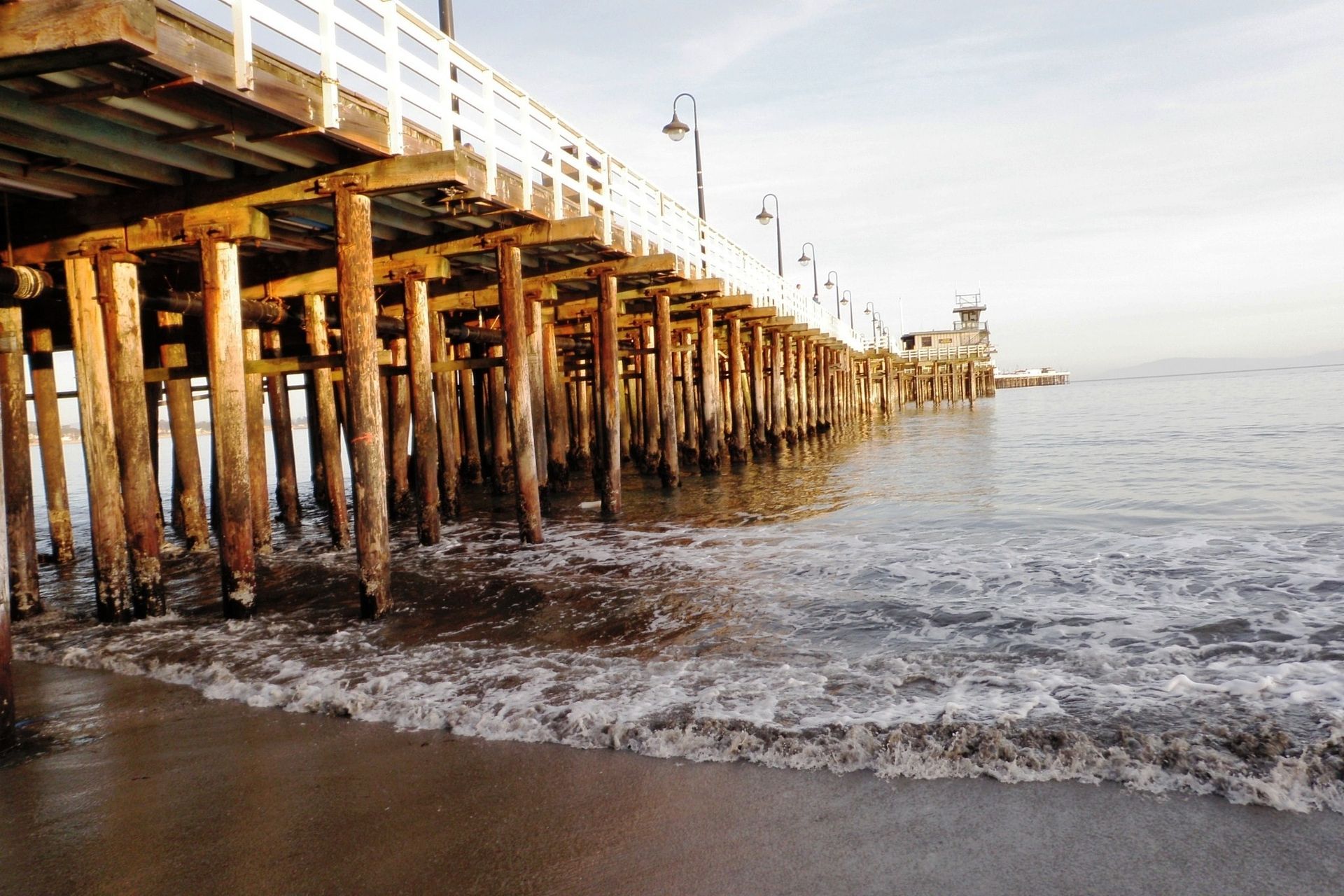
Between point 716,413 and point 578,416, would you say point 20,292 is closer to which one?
point 716,413

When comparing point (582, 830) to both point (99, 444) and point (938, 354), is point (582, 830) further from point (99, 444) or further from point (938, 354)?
point (938, 354)

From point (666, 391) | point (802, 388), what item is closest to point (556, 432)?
point (666, 391)

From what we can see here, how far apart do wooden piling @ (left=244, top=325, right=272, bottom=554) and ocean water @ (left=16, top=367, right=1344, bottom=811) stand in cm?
47

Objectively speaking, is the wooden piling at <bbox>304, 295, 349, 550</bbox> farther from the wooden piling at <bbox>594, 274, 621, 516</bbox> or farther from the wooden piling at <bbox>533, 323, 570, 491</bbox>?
the wooden piling at <bbox>533, 323, 570, 491</bbox>

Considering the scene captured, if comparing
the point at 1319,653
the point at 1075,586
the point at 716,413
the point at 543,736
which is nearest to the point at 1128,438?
the point at 716,413

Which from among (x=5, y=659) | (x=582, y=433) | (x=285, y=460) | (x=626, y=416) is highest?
(x=626, y=416)

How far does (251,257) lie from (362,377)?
4812 mm

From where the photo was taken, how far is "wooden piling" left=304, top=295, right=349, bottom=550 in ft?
33.9

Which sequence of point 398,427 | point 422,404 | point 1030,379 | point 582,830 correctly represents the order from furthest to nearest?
point 1030,379 < point 398,427 < point 422,404 < point 582,830

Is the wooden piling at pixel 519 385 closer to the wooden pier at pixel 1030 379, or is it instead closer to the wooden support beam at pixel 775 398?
the wooden support beam at pixel 775 398

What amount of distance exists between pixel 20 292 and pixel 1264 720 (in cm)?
871

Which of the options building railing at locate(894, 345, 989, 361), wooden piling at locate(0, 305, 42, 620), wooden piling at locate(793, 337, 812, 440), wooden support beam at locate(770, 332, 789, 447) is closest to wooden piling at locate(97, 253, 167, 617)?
wooden piling at locate(0, 305, 42, 620)

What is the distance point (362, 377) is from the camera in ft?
22.6

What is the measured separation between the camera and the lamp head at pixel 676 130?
653 inches
